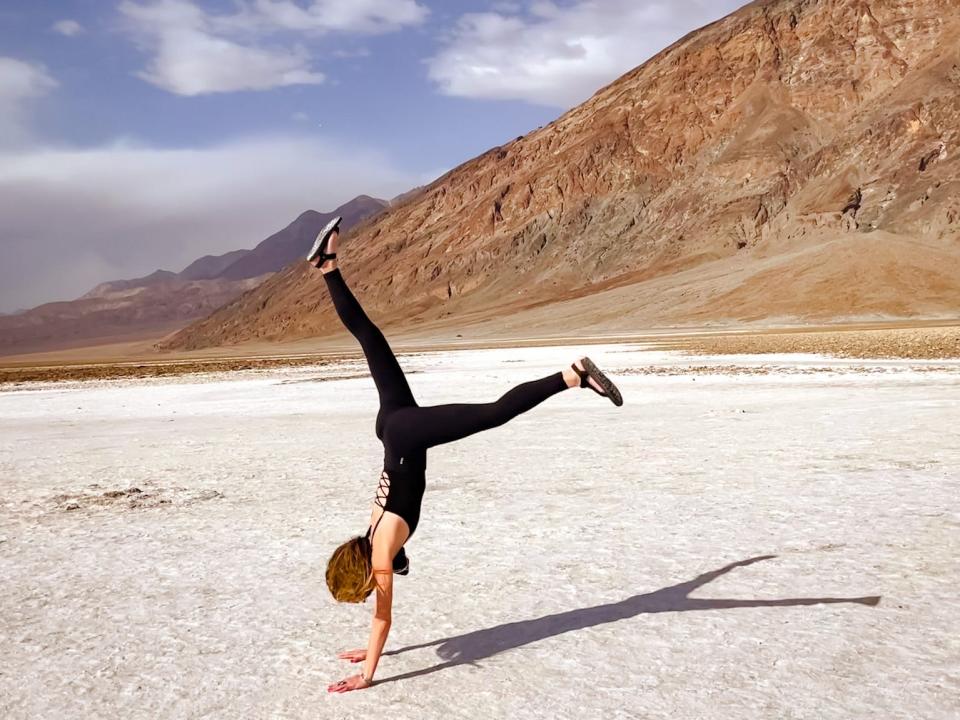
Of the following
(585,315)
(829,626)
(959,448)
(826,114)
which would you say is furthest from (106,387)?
(826,114)

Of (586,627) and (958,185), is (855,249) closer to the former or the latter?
(958,185)

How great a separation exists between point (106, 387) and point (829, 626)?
3374 centimetres

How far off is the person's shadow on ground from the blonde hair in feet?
1.89

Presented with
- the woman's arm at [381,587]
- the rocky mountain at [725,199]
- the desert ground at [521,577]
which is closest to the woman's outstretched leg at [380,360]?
the woman's arm at [381,587]

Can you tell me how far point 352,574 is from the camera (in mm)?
4613

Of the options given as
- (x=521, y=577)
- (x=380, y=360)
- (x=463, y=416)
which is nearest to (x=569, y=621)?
(x=521, y=577)

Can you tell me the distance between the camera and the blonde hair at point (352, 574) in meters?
4.60

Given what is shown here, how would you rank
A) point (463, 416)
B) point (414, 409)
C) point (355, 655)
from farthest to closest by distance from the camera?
point (355, 655) → point (414, 409) → point (463, 416)

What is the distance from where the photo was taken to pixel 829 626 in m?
5.28

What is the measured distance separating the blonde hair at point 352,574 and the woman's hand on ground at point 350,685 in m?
0.41

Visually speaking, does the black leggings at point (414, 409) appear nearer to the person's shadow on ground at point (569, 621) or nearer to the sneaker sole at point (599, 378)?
the sneaker sole at point (599, 378)

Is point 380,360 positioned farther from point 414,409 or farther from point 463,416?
point 463,416

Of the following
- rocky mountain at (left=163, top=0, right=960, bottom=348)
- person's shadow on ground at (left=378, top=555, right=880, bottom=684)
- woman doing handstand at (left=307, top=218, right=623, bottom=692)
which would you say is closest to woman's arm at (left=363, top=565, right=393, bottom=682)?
woman doing handstand at (left=307, top=218, right=623, bottom=692)

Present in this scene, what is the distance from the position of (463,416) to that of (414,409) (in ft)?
0.96
